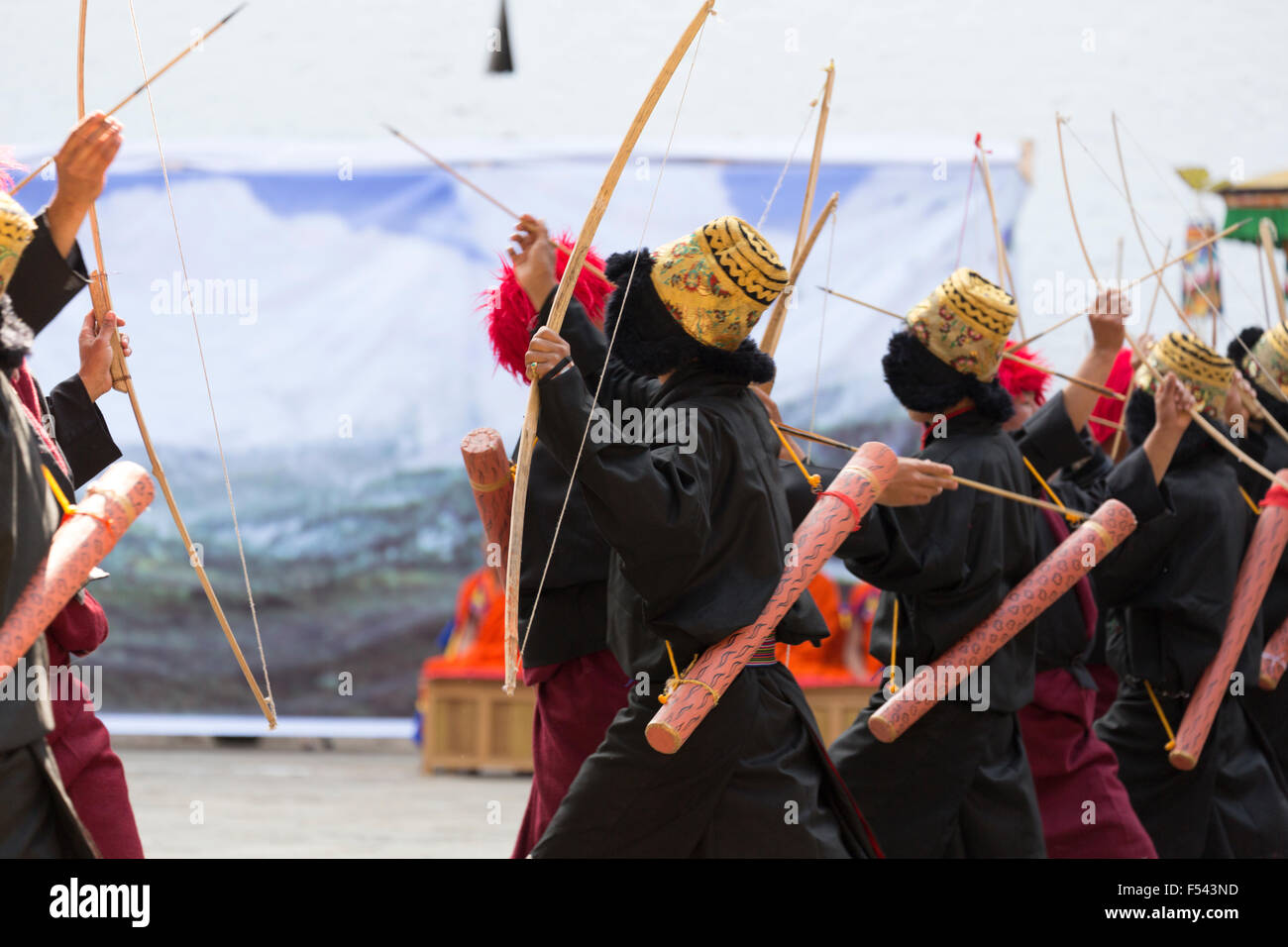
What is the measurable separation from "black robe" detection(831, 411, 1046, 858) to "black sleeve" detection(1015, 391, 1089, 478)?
0.63 m

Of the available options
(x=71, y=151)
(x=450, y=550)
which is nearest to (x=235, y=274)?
(x=450, y=550)

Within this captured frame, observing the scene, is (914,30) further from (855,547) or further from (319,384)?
(855,547)

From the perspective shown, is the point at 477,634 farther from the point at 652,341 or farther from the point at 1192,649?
the point at 652,341

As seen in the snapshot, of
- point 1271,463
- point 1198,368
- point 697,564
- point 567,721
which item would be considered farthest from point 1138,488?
point 697,564

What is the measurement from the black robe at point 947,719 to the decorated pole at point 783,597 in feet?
1.42

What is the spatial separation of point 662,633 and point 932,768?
1.12 meters

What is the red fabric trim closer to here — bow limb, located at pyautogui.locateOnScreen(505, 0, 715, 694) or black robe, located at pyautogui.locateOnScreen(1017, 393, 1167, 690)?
black robe, located at pyautogui.locateOnScreen(1017, 393, 1167, 690)

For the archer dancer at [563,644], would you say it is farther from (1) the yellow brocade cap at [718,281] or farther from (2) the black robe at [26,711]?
(2) the black robe at [26,711]

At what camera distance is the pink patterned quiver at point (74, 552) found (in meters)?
2.13

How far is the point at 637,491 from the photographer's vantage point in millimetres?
2484

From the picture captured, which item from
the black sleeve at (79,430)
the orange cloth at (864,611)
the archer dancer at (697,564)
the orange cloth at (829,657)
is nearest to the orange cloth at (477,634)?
the orange cloth at (829,657)

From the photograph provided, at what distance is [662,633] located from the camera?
8.75 ft

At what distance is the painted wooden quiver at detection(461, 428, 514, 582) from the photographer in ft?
9.80

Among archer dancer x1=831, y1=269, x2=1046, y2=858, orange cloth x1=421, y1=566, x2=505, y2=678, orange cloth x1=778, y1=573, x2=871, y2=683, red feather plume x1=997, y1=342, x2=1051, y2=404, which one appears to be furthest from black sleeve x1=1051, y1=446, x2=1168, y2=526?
orange cloth x1=421, y1=566, x2=505, y2=678
